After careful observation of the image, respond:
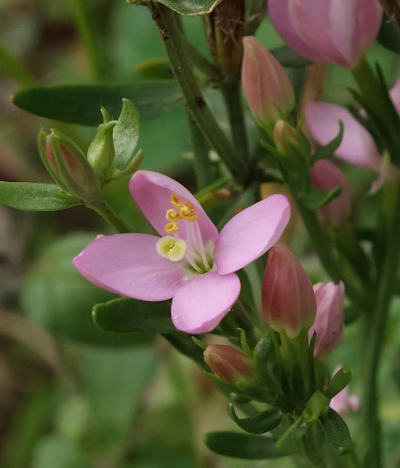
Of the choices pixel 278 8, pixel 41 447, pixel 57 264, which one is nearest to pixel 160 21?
pixel 278 8

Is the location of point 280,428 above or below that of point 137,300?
below

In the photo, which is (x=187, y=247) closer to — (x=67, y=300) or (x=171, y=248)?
(x=171, y=248)

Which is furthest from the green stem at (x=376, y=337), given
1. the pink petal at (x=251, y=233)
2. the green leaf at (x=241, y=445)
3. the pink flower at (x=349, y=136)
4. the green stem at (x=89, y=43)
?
the green stem at (x=89, y=43)

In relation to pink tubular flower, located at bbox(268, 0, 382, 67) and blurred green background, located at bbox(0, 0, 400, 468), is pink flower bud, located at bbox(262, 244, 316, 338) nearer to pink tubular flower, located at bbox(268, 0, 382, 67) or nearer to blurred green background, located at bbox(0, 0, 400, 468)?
pink tubular flower, located at bbox(268, 0, 382, 67)

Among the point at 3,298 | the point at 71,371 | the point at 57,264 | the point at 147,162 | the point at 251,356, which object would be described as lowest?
the point at 71,371

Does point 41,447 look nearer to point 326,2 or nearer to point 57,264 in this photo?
point 57,264

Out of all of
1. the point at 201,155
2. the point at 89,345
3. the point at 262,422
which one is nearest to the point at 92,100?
the point at 201,155
